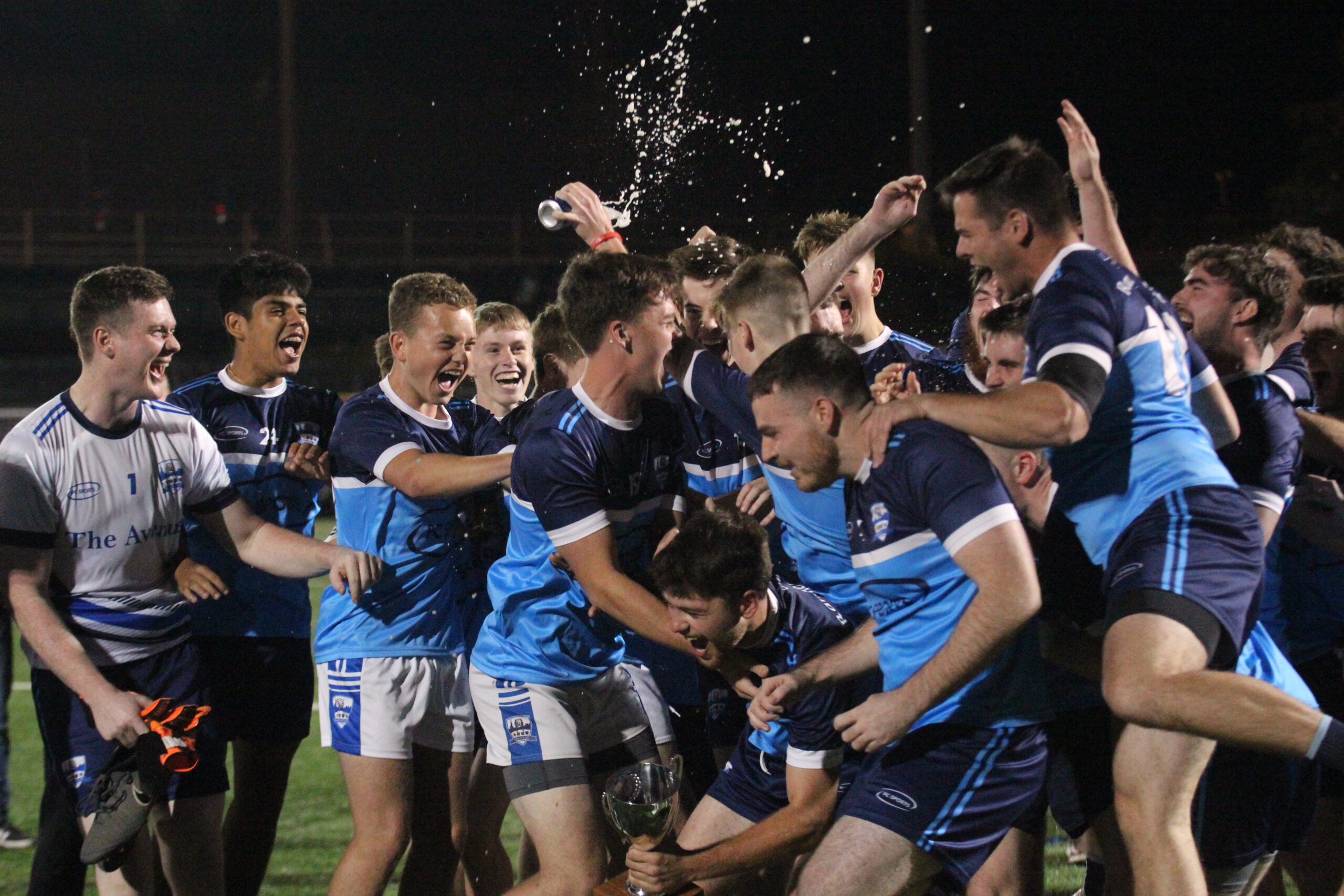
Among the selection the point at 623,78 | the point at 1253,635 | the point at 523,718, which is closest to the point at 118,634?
the point at 523,718

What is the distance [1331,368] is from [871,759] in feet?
7.25

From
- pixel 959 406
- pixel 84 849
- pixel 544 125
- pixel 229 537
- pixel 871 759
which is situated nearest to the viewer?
pixel 959 406

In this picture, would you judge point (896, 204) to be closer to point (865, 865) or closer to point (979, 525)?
point (979, 525)

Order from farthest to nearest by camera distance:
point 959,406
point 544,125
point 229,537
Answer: point 544,125, point 229,537, point 959,406

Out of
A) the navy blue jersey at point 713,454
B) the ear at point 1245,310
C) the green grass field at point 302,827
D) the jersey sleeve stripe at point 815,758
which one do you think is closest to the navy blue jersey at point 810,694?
the jersey sleeve stripe at point 815,758

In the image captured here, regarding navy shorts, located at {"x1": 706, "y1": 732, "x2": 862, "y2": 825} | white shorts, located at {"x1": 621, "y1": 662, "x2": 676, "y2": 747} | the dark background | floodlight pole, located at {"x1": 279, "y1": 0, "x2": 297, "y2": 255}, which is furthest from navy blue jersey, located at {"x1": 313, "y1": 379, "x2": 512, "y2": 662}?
floodlight pole, located at {"x1": 279, "y1": 0, "x2": 297, "y2": 255}

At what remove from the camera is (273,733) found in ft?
14.8

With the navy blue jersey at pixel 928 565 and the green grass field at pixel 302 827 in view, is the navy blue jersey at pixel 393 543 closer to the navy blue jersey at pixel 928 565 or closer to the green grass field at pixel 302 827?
the green grass field at pixel 302 827

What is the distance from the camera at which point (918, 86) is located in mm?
15852

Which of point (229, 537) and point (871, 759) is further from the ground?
point (229, 537)

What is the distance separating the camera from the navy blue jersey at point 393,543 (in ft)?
13.5

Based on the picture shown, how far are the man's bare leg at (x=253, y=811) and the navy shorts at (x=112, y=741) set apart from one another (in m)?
0.31

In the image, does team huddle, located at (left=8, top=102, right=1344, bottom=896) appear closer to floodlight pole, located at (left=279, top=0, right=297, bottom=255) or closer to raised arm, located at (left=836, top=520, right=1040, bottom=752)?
raised arm, located at (left=836, top=520, right=1040, bottom=752)

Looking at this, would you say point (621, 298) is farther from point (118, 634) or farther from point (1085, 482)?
point (118, 634)
